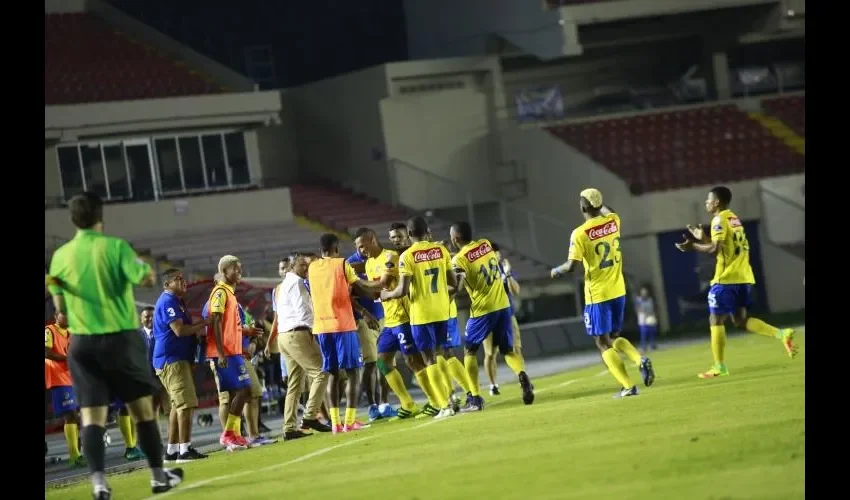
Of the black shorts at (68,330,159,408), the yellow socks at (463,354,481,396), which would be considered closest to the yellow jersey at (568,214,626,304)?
the yellow socks at (463,354,481,396)

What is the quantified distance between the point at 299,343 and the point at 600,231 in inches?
153

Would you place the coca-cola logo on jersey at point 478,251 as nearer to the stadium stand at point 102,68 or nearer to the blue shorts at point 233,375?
the blue shorts at point 233,375

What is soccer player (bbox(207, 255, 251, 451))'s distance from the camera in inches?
685

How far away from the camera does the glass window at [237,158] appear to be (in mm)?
41719

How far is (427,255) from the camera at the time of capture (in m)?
18.0

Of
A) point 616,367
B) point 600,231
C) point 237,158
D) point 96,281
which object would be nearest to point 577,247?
point 600,231

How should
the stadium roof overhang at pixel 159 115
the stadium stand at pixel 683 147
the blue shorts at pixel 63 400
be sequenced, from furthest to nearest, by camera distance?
the stadium stand at pixel 683 147 < the stadium roof overhang at pixel 159 115 < the blue shorts at pixel 63 400

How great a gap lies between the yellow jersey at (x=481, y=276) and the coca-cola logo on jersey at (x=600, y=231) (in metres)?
1.51

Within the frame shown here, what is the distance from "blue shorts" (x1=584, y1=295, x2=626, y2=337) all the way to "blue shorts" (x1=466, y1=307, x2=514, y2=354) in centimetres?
122

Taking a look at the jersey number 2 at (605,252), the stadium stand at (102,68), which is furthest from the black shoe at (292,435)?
the stadium stand at (102,68)

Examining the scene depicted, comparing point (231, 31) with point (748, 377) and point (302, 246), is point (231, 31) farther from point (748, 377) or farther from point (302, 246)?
point (748, 377)

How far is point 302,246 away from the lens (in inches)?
1457

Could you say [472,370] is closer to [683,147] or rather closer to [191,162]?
[191,162]

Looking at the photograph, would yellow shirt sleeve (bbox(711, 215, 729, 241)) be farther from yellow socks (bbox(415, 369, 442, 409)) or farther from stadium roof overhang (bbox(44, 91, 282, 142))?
stadium roof overhang (bbox(44, 91, 282, 142))
